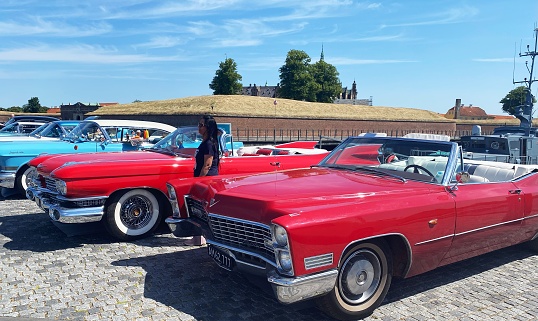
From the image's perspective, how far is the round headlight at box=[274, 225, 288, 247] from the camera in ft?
10.6

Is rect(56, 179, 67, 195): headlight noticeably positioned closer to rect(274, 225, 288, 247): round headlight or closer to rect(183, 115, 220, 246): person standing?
rect(183, 115, 220, 246): person standing

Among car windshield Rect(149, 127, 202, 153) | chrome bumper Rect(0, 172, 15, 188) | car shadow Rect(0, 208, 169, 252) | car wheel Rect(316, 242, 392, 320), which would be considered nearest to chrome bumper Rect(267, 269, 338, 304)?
car wheel Rect(316, 242, 392, 320)

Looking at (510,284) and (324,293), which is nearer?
(324,293)

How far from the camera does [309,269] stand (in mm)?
3252

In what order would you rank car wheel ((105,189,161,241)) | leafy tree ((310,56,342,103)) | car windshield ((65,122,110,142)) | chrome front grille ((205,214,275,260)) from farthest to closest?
1. leafy tree ((310,56,342,103))
2. car windshield ((65,122,110,142))
3. car wheel ((105,189,161,241))
4. chrome front grille ((205,214,275,260))

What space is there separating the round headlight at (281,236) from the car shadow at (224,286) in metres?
0.45

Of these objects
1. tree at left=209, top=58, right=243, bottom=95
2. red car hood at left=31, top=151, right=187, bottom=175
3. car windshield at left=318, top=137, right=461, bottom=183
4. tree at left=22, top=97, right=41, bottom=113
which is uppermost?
tree at left=209, top=58, right=243, bottom=95

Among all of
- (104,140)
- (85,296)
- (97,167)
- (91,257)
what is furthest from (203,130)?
(104,140)

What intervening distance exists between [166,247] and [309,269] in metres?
3.05

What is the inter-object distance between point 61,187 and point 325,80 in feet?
Result: 228

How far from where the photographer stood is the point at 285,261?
3250 millimetres

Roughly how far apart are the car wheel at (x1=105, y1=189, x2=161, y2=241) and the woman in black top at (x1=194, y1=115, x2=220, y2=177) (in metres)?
0.81

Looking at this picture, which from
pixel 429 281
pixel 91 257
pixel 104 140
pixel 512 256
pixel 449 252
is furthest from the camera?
pixel 104 140

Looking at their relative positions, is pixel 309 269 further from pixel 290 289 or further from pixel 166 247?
pixel 166 247
